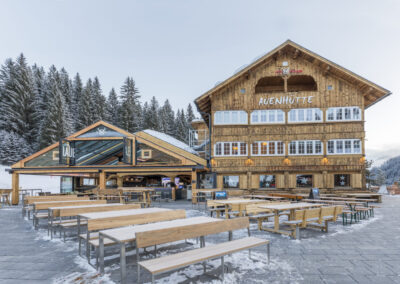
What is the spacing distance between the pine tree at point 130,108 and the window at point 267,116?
110ft

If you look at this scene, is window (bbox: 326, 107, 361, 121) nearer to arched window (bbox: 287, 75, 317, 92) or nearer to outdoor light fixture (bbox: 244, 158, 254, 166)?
arched window (bbox: 287, 75, 317, 92)

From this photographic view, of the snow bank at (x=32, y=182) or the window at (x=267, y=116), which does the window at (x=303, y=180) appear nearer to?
the window at (x=267, y=116)

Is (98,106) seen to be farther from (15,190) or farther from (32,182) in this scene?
(15,190)

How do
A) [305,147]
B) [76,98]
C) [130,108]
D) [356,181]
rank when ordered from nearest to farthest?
[356,181]
[305,147]
[130,108]
[76,98]

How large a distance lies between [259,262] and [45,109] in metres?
50.7

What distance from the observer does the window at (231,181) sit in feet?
68.0

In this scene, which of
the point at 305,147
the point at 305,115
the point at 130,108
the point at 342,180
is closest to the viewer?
the point at 342,180

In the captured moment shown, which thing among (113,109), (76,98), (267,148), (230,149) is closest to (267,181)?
(267,148)

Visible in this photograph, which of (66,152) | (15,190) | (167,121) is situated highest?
(167,121)

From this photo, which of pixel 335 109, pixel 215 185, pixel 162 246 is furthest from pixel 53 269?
pixel 335 109

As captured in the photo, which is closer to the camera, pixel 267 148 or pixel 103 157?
pixel 103 157

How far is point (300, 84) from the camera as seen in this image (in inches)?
918

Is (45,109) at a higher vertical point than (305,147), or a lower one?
higher

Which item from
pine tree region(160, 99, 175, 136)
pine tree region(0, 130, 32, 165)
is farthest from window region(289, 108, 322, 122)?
pine tree region(160, 99, 175, 136)
